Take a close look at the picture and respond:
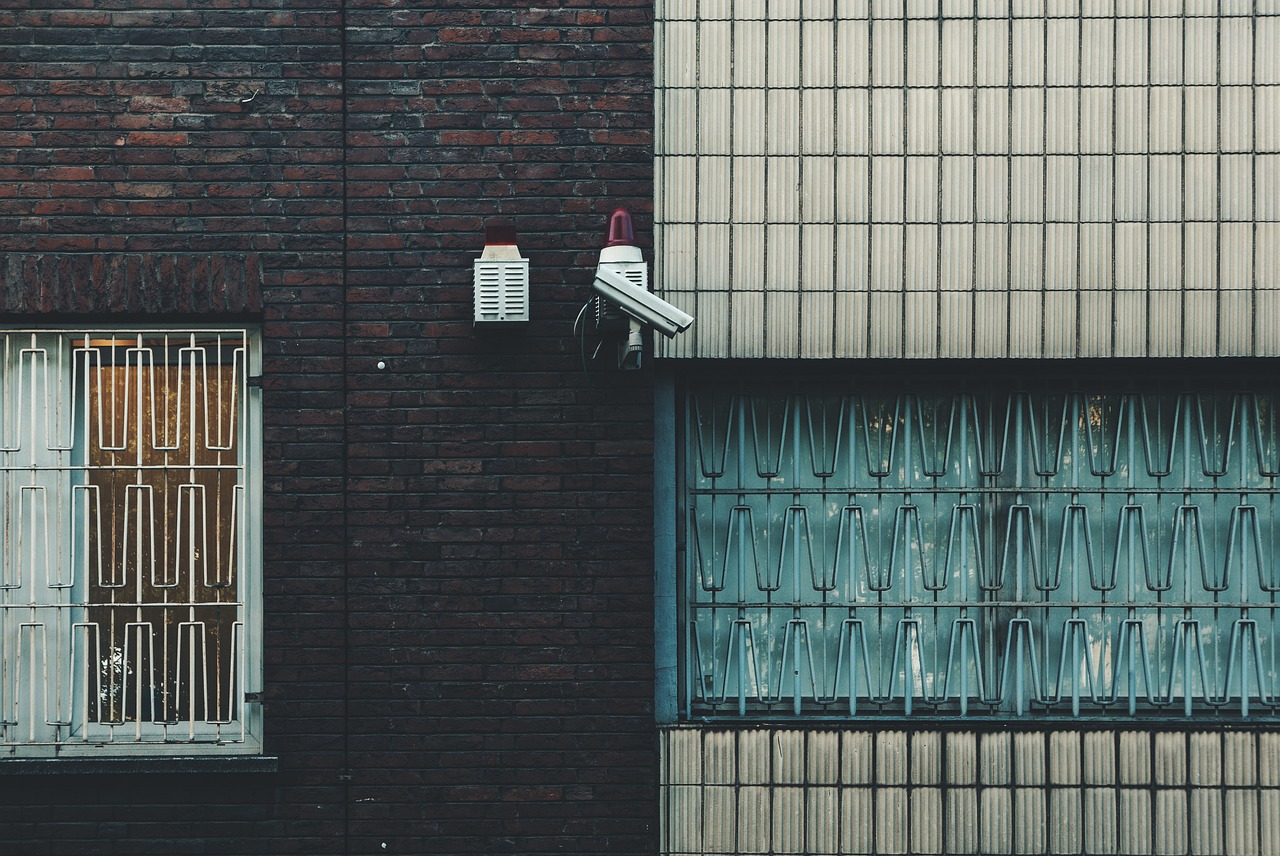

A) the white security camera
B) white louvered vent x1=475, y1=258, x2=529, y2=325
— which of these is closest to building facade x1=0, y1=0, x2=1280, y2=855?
white louvered vent x1=475, y1=258, x2=529, y2=325

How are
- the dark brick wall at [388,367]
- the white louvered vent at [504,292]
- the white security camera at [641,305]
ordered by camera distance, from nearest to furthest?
the white security camera at [641,305], the white louvered vent at [504,292], the dark brick wall at [388,367]

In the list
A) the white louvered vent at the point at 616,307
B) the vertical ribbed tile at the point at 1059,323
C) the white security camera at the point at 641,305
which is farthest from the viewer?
the vertical ribbed tile at the point at 1059,323

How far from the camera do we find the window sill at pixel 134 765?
5035mm

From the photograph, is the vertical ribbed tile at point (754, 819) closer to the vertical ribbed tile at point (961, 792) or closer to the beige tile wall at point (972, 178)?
the vertical ribbed tile at point (961, 792)

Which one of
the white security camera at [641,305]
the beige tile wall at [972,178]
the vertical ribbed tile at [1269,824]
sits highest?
the beige tile wall at [972,178]

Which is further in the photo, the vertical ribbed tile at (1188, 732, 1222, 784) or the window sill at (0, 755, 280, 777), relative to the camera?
the vertical ribbed tile at (1188, 732, 1222, 784)

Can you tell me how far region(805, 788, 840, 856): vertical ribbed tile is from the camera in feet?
16.8

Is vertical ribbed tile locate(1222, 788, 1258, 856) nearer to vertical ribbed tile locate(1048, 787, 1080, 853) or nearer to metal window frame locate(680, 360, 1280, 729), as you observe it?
metal window frame locate(680, 360, 1280, 729)

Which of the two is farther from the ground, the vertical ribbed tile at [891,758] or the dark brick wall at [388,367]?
the dark brick wall at [388,367]

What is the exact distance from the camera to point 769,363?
5.31m

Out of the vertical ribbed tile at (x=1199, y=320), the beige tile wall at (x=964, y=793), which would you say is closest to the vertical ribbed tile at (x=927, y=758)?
the beige tile wall at (x=964, y=793)

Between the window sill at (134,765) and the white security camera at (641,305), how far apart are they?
255 centimetres

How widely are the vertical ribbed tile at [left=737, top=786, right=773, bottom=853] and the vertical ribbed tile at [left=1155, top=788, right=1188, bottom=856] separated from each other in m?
1.75

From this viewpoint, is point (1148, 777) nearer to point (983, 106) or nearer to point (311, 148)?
point (983, 106)
